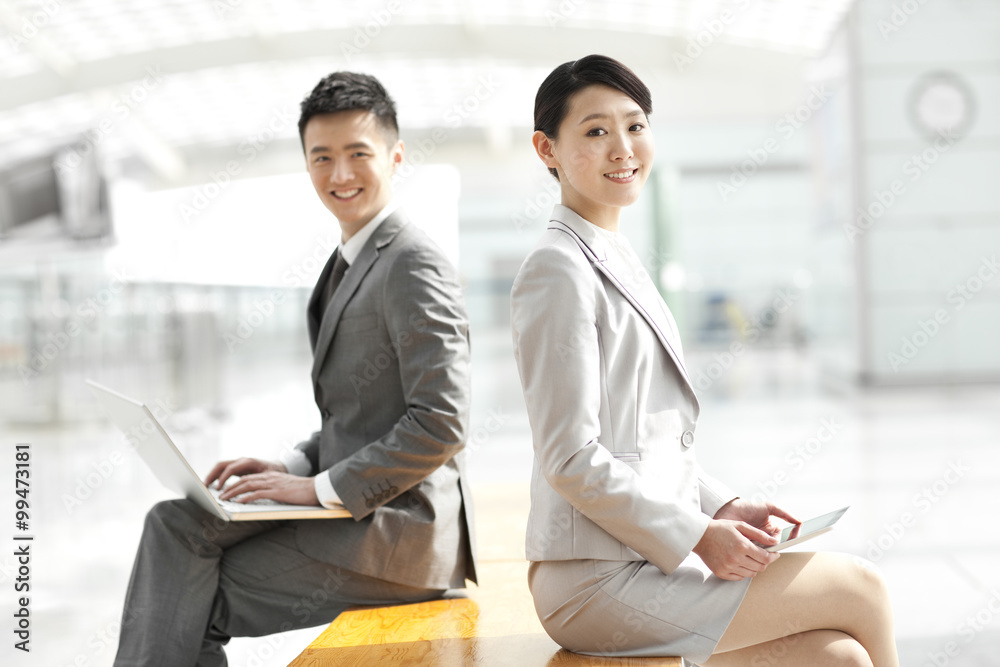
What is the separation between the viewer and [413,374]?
2.16 metres

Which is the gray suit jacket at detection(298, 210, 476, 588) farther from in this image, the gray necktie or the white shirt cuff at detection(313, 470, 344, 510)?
the gray necktie

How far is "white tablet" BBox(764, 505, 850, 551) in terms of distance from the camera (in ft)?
5.15

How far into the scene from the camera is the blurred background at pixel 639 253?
5895 millimetres

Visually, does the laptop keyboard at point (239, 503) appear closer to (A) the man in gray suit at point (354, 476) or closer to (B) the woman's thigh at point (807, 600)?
(A) the man in gray suit at point (354, 476)

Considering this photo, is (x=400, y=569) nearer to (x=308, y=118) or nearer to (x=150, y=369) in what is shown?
(x=308, y=118)

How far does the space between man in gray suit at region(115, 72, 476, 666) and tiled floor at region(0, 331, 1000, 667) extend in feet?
3.12

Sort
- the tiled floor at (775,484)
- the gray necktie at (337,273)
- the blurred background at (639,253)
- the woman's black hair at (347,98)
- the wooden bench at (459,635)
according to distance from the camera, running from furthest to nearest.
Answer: the blurred background at (639,253) → the tiled floor at (775,484) → the gray necktie at (337,273) → the woman's black hair at (347,98) → the wooden bench at (459,635)

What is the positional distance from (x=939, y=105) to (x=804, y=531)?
42.5 feet

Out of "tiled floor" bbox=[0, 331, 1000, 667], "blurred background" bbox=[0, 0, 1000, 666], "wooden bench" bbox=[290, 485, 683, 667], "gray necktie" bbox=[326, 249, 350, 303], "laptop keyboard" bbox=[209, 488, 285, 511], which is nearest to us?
"wooden bench" bbox=[290, 485, 683, 667]

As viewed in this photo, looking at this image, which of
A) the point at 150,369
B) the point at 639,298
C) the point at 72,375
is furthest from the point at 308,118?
the point at 72,375

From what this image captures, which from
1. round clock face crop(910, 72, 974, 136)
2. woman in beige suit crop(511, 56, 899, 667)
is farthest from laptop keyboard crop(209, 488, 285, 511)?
round clock face crop(910, 72, 974, 136)

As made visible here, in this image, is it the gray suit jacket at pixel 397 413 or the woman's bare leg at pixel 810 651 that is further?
the gray suit jacket at pixel 397 413

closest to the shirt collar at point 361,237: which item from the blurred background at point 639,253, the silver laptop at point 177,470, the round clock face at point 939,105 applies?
the silver laptop at point 177,470

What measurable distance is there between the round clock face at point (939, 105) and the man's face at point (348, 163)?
A: 40.3ft
